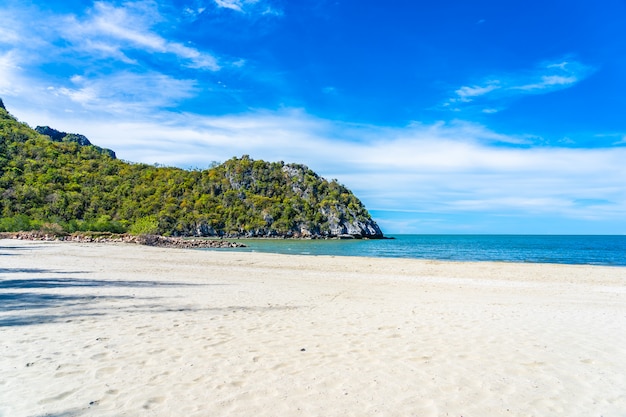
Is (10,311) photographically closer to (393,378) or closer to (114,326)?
(114,326)

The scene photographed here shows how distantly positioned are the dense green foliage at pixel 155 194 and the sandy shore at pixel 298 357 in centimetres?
7244

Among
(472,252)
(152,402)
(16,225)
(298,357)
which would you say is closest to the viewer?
(152,402)

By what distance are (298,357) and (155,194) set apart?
134 m

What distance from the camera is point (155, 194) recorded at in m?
129

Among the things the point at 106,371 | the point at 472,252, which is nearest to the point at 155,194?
the point at 472,252

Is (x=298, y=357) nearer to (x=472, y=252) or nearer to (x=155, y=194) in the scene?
(x=472, y=252)

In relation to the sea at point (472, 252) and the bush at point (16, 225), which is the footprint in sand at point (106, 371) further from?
the bush at point (16, 225)

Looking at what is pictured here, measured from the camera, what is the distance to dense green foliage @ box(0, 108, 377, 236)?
9019 centimetres

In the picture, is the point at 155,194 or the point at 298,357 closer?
the point at 298,357

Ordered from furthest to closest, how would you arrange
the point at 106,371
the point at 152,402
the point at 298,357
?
1. the point at 298,357
2. the point at 106,371
3. the point at 152,402

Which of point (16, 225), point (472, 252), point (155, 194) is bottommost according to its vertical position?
point (16, 225)

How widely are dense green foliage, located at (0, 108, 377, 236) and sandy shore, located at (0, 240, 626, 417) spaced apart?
72.4 meters

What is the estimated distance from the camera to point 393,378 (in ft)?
17.4

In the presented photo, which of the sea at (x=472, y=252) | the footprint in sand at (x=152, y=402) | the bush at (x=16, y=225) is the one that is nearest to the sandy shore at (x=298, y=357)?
the footprint in sand at (x=152, y=402)
